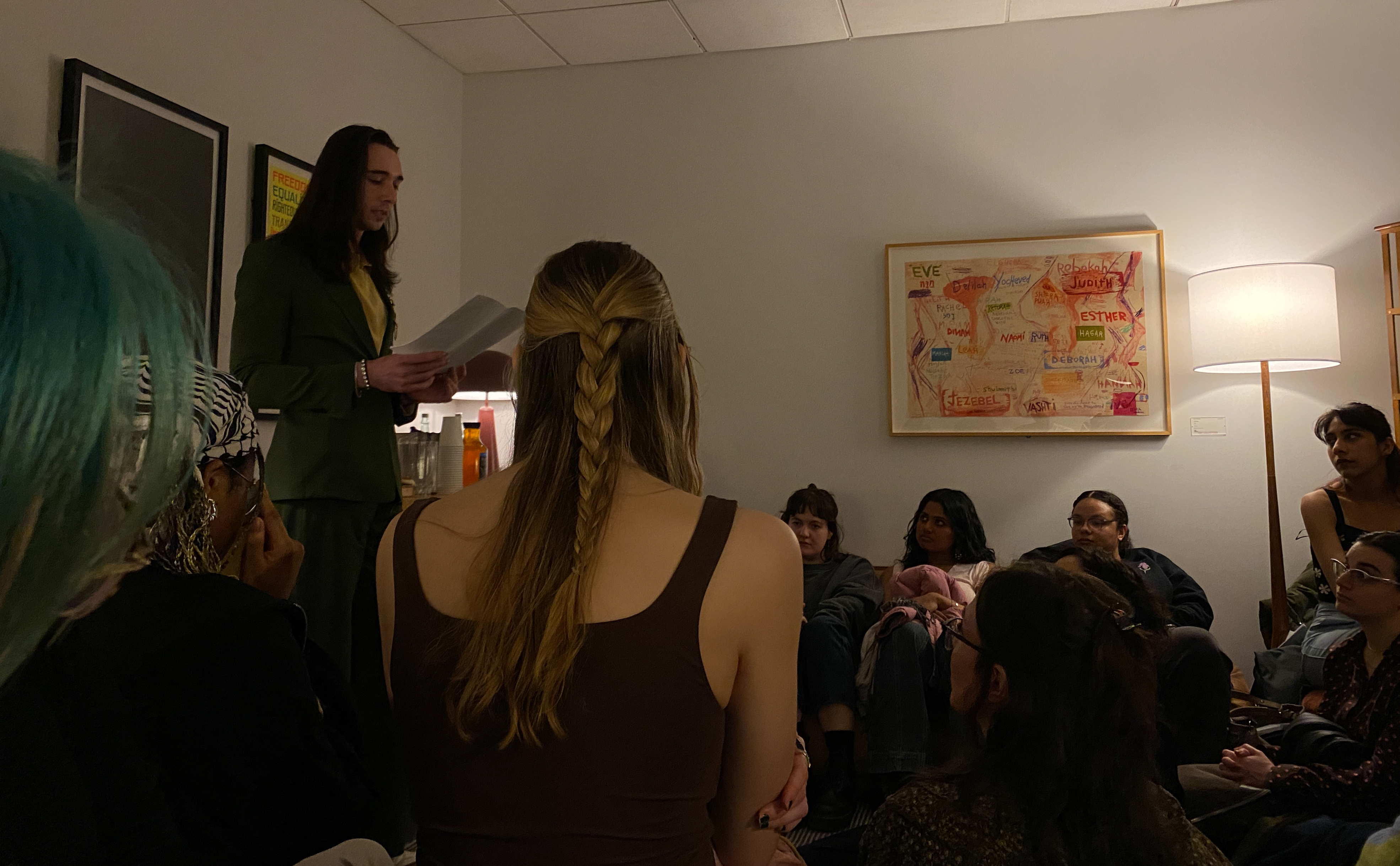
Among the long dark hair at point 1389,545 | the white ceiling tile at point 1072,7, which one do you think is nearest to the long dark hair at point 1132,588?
the long dark hair at point 1389,545

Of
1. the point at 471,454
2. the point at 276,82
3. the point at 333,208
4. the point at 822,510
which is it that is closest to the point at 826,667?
the point at 822,510

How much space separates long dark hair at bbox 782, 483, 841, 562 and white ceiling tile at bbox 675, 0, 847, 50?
195cm

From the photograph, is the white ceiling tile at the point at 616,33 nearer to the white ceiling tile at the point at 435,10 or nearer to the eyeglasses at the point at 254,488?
the white ceiling tile at the point at 435,10

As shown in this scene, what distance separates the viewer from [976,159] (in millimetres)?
4066

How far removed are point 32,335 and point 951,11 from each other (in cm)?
415

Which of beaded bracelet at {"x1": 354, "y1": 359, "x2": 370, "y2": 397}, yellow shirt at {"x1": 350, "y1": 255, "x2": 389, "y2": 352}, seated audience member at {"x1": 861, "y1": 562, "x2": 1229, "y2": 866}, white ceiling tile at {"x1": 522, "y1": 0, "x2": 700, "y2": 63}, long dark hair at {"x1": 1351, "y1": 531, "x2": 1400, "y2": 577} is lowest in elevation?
seated audience member at {"x1": 861, "y1": 562, "x2": 1229, "y2": 866}

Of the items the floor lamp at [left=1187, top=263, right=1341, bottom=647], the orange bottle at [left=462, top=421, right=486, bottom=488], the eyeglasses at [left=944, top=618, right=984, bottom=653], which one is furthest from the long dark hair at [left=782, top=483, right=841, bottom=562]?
the eyeglasses at [left=944, top=618, right=984, bottom=653]

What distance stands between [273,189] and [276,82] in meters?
0.39

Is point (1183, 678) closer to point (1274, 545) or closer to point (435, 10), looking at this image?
point (1274, 545)

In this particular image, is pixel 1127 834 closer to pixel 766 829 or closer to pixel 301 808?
pixel 766 829

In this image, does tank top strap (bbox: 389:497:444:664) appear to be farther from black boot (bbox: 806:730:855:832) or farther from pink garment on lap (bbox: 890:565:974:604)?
pink garment on lap (bbox: 890:565:974:604)

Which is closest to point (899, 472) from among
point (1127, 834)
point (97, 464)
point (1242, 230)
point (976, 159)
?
point (976, 159)

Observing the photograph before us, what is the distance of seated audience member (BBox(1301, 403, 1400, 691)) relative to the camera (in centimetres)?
330

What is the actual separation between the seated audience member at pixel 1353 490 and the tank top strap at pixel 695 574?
119 inches
